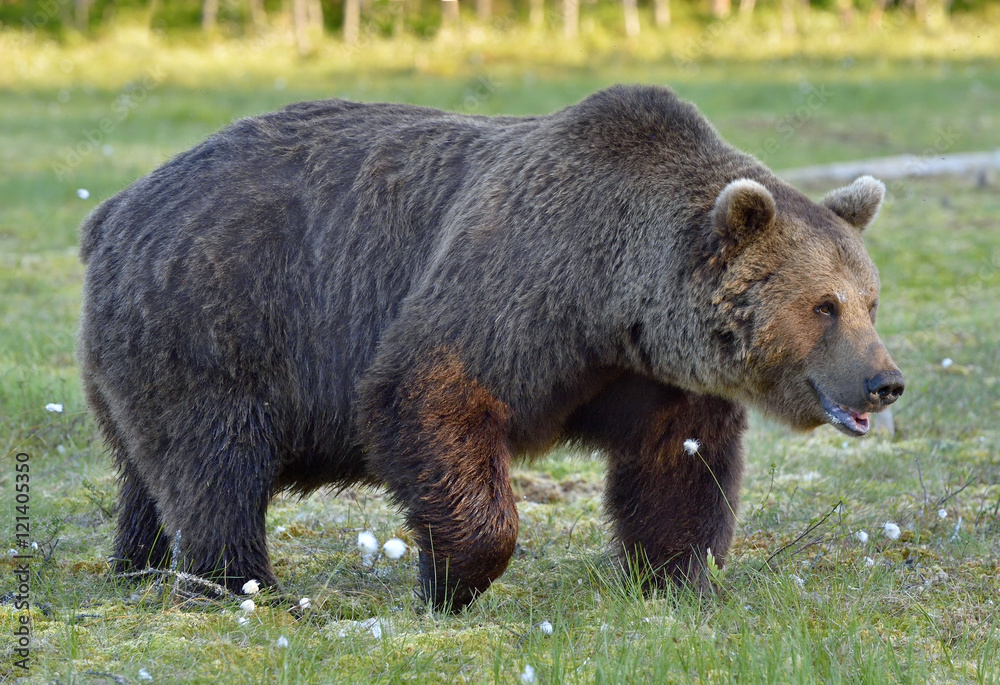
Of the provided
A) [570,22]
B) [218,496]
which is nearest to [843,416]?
[218,496]

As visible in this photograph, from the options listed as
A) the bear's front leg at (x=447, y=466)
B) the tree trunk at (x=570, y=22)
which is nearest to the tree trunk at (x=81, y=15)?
the tree trunk at (x=570, y=22)

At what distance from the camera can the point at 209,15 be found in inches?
1352

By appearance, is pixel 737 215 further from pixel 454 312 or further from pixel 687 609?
pixel 687 609

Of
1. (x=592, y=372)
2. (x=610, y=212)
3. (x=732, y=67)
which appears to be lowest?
(x=732, y=67)

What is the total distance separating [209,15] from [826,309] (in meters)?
33.0

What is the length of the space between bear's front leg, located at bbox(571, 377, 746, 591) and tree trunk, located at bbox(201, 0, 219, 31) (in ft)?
99.0

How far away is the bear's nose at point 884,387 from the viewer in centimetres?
426

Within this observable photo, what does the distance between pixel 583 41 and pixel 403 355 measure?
26385 millimetres

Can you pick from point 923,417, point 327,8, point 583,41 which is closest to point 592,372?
point 923,417

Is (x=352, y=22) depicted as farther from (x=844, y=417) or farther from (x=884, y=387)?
(x=884, y=387)

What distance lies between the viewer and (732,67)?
27.4m

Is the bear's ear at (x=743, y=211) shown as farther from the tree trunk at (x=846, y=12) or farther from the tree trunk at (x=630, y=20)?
the tree trunk at (x=846, y=12)

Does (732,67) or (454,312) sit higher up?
(454,312)

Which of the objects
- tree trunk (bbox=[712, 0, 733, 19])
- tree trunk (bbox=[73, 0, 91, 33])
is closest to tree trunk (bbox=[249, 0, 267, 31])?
tree trunk (bbox=[73, 0, 91, 33])
